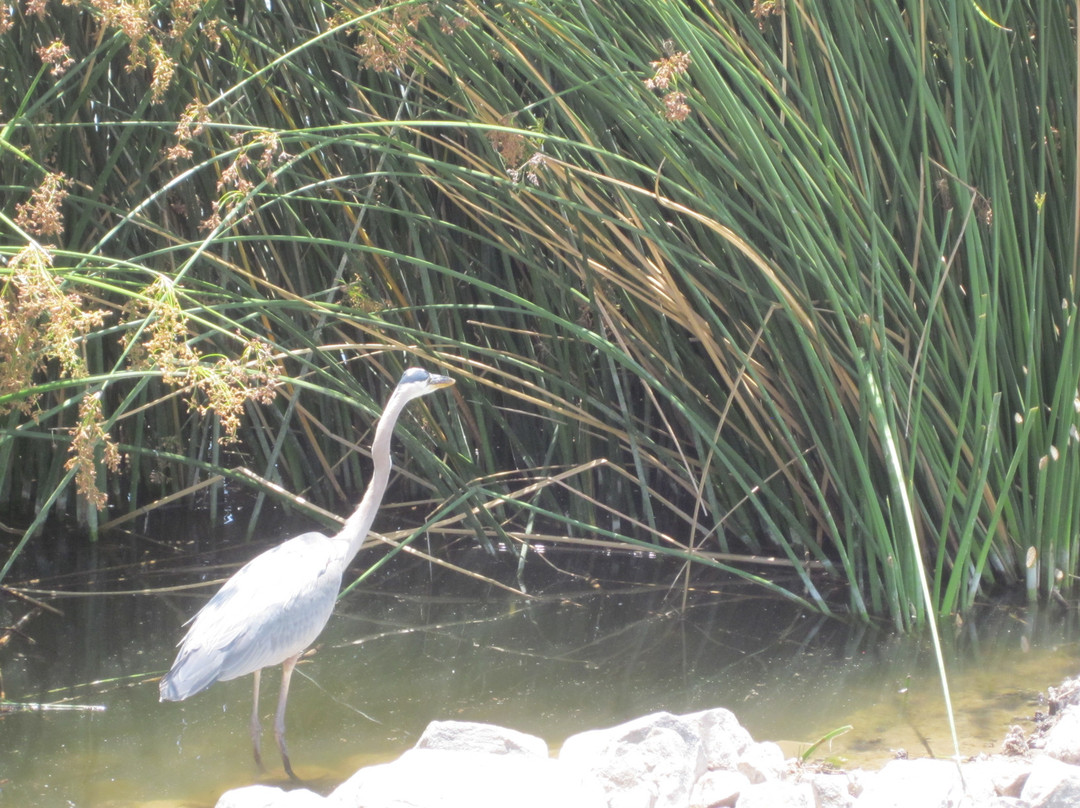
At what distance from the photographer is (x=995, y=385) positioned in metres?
3.34

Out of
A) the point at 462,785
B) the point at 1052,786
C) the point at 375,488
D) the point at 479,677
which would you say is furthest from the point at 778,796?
the point at 375,488

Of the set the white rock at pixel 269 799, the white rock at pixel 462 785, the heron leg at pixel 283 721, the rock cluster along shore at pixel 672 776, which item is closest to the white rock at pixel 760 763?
the rock cluster along shore at pixel 672 776

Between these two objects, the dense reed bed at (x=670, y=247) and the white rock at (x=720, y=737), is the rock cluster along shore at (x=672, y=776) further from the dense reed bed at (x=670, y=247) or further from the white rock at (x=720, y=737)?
the dense reed bed at (x=670, y=247)

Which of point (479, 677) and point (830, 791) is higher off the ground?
point (830, 791)

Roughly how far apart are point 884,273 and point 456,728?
197 cm

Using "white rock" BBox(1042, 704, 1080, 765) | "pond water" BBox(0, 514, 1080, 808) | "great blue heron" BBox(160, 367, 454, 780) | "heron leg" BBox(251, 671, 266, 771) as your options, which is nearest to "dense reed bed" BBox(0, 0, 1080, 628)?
"pond water" BBox(0, 514, 1080, 808)

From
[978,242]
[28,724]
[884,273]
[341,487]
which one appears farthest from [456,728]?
[341,487]

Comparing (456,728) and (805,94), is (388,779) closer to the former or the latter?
(456,728)

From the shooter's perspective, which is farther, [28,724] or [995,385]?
[995,385]

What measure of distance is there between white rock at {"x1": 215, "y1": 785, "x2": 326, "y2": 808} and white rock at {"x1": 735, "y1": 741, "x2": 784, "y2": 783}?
100 cm

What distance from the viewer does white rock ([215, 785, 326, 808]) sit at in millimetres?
2273

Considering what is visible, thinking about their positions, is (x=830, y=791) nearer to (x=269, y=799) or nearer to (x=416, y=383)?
(x=269, y=799)

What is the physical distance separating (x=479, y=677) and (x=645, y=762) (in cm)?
108

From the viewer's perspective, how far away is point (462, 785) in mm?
2275
